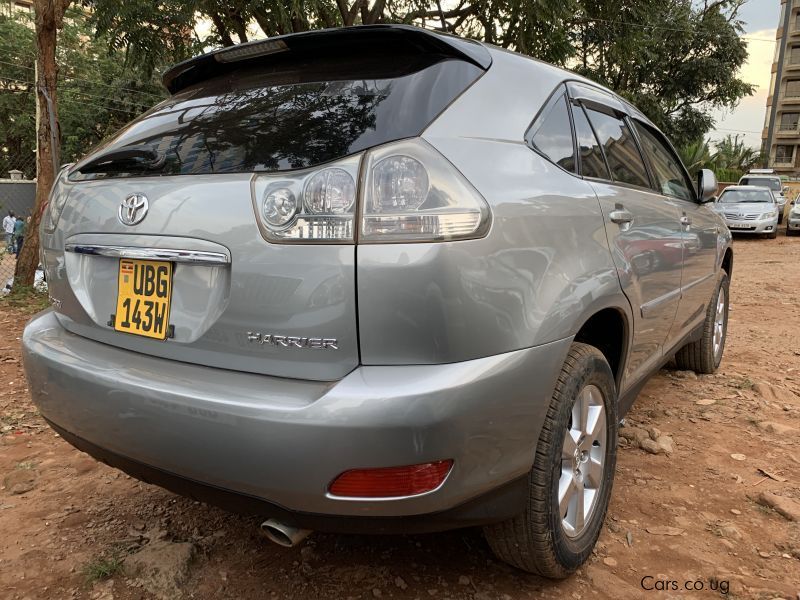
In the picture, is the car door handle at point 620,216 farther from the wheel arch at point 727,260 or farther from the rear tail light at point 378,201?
the wheel arch at point 727,260

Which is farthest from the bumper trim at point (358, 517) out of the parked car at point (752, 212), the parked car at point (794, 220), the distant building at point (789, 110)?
the distant building at point (789, 110)

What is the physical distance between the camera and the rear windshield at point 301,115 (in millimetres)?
1492

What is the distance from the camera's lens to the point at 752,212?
15648 millimetres

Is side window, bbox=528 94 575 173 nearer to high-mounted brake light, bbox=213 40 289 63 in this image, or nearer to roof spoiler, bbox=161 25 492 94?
roof spoiler, bbox=161 25 492 94

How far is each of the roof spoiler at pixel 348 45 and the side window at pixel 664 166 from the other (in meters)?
1.48

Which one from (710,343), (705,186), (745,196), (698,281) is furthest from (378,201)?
(745,196)

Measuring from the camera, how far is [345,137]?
1.48 meters

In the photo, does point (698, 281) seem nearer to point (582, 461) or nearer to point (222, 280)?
point (582, 461)

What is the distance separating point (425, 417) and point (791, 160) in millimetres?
59122

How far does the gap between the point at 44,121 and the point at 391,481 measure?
6.80m

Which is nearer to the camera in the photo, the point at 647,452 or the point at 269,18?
the point at 647,452

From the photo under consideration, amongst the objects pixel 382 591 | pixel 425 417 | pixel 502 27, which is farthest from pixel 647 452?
pixel 502 27

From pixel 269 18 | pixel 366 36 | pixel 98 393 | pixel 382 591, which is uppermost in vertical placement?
pixel 269 18

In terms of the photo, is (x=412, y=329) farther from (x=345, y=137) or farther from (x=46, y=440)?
(x=46, y=440)
